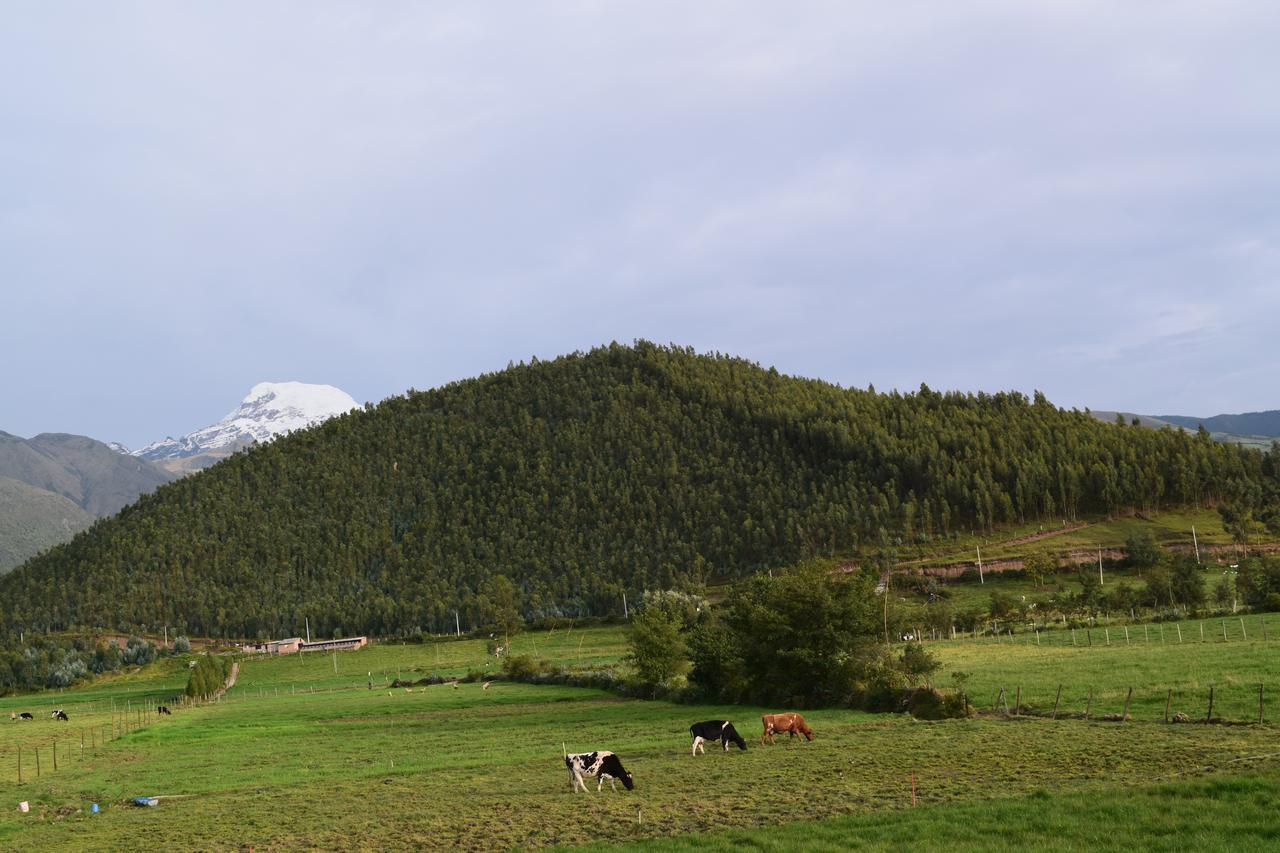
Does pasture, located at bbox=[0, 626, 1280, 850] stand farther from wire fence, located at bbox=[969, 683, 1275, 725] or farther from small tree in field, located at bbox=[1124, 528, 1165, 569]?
small tree in field, located at bbox=[1124, 528, 1165, 569]

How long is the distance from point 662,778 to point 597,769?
2.35 meters

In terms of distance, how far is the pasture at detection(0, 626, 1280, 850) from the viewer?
69.2 feet

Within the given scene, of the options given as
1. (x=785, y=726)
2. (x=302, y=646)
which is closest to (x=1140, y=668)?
(x=785, y=726)

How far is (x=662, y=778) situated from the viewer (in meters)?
29.1

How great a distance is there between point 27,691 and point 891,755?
475 feet

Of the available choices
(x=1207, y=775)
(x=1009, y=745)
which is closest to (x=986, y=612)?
(x=1009, y=745)

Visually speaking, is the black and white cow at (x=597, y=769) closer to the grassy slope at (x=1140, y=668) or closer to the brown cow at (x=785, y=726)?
the brown cow at (x=785, y=726)

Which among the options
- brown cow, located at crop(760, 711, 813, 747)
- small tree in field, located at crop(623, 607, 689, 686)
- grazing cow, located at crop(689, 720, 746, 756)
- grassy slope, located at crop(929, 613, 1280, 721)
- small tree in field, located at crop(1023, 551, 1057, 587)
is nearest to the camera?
grazing cow, located at crop(689, 720, 746, 756)

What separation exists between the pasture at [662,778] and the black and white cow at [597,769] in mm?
504

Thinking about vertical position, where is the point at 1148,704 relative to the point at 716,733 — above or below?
below

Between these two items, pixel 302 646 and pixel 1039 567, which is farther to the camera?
pixel 302 646

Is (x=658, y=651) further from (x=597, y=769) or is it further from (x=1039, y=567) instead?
(x=1039, y=567)

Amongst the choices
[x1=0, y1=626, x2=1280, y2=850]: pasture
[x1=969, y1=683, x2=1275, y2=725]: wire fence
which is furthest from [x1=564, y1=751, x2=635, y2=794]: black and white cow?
[x1=969, y1=683, x2=1275, y2=725]: wire fence

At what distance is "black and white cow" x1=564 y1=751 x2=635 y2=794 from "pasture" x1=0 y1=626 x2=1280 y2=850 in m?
0.50
